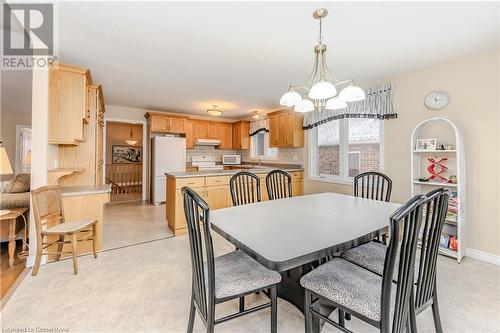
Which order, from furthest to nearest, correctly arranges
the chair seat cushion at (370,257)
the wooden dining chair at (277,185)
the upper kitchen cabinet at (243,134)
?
1. the upper kitchen cabinet at (243,134)
2. the wooden dining chair at (277,185)
3. the chair seat cushion at (370,257)

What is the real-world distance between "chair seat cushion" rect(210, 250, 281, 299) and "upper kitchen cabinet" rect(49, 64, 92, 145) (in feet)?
7.97

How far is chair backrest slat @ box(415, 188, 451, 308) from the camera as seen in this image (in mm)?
1153

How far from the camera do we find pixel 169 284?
6.88 ft

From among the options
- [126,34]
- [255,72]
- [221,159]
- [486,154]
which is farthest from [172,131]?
[486,154]

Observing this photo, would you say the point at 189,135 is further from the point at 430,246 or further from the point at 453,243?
the point at 430,246

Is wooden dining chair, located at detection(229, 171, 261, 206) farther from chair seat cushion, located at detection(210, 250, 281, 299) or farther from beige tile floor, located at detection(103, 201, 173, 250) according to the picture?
beige tile floor, located at detection(103, 201, 173, 250)

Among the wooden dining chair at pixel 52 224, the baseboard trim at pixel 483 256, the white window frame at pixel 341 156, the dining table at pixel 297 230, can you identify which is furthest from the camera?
the white window frame at pixel 341 156

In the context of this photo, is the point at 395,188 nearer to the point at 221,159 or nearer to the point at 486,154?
the point at 486,154

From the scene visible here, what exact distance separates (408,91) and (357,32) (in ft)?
5.34

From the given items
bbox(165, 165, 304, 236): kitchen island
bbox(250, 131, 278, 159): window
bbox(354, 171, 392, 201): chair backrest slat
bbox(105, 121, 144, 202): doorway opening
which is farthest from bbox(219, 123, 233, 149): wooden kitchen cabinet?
bbox(354, 171, 392, 201): chair backrest slat

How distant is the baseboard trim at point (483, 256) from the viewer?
2.52 meters

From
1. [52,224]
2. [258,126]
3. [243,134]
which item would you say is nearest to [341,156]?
[258,126]

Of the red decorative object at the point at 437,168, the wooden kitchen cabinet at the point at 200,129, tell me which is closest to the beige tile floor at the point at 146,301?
the red decorative object at the point at 437,168

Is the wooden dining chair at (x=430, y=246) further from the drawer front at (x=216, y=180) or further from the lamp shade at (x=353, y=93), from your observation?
the drawer front at (x=216, y=180)
